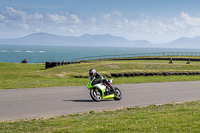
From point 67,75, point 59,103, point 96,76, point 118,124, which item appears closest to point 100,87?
point 96,76

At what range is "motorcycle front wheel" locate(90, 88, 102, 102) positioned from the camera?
508 inches

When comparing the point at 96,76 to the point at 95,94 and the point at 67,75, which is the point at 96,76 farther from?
the point at 67,75

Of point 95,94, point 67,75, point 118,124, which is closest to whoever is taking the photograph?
point 118,124

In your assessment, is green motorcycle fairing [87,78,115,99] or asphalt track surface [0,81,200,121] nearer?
asphalt track surface [0,81,200,121]

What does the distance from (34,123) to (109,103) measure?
5.07m

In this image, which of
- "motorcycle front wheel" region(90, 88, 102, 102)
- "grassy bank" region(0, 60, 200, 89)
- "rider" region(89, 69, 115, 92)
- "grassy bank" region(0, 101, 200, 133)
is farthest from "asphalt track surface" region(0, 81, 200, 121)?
"grassy bank" region(0, 60, 200, 89)

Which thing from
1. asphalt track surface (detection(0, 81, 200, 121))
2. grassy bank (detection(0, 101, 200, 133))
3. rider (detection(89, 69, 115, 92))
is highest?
rider (detection(89, 69, 115, 92))

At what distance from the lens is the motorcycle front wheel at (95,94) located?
12.9 meters

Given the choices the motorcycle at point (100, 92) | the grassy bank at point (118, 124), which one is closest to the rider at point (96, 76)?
the motorcycle at point (100, 92)

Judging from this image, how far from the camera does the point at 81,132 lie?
6.81 meters

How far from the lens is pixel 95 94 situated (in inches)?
513

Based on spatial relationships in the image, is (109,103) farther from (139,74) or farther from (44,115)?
(139,74)

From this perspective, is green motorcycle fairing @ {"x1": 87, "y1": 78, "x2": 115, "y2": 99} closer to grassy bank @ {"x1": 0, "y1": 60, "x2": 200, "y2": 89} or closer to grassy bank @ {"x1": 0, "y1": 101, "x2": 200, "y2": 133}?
grassy bank @ {"x1": 0, "y1": 101, "x2": 200, "y2": 133}

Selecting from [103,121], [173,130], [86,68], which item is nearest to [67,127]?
[103,121]
